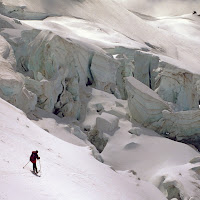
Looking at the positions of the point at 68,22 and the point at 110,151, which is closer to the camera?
the point at 110,151

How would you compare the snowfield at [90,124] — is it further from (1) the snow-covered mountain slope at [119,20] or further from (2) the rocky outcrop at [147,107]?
(1) the snow-covered mountain slope at [119,20]

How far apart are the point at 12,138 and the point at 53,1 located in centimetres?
3641

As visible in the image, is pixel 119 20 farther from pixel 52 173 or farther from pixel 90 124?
pixel 52 173

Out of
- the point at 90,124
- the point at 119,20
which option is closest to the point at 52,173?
the point at 90,124

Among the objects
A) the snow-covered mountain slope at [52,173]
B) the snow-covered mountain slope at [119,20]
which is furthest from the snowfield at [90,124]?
the snow-covered mountain slope at [119,20]

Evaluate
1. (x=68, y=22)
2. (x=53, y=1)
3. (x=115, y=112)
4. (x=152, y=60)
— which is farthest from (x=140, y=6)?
(x=115, y=112)

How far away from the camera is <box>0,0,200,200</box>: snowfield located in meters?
6.64

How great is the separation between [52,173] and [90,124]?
7.25 m

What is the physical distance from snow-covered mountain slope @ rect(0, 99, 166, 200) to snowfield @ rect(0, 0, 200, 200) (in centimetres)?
3

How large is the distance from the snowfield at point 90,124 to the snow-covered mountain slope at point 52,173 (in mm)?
26

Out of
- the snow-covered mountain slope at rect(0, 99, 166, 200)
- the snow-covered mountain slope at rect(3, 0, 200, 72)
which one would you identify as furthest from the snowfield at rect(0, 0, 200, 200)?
the snow-covered mountain slope at rect(3, 0, 200, 72)

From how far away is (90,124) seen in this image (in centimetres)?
1366

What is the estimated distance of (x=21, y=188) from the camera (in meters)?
4.94

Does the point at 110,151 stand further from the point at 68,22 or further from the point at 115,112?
the point at 68,22
